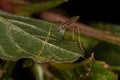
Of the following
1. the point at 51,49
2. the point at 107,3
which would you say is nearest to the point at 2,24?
the point at 51,49

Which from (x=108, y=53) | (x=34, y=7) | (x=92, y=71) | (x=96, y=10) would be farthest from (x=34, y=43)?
(x=96, y=10)

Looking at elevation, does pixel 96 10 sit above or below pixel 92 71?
below

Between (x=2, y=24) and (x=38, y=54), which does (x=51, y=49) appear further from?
(x=2, y=24)

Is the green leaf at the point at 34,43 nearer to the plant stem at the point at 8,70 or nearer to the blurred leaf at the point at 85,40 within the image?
the plant stem at the point at 8,70

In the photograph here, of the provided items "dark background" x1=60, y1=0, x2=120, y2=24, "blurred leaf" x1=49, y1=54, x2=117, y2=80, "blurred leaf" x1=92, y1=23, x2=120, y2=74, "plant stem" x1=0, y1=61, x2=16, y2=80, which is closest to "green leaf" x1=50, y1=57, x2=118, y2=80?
"blurred leaf" x1=49, y1=54, x2=117, y2=80

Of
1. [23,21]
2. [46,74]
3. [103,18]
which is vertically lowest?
[103,18]

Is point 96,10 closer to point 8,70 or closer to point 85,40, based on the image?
point 85,40

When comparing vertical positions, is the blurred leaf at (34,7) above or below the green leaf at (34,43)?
below

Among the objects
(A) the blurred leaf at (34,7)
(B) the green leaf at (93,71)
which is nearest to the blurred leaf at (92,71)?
(B) the green leaf at (93,71)

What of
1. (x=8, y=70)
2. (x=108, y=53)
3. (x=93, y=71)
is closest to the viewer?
(x=93, y=71)
